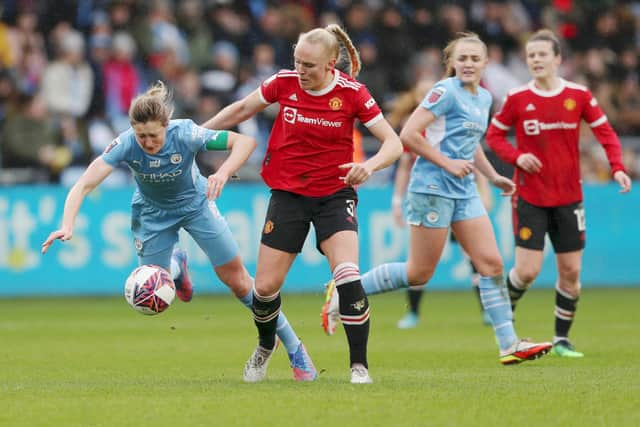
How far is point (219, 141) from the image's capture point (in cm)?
845

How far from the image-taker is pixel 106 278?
1766 centimetres

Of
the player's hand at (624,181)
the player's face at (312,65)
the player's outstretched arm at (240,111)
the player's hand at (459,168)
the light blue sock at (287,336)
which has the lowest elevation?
the light blue sock at (287,336)

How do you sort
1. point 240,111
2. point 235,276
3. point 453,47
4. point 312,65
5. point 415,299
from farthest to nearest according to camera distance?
point 415,299 → point 453,47 → point 235,276 → point 240,111 → point 312,65

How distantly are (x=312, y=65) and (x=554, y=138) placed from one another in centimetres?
326

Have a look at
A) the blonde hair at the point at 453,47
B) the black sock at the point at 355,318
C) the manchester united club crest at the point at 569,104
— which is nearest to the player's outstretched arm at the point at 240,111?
the black sock at the point at 355,318

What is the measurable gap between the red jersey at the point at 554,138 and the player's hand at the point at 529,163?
5 centimetres

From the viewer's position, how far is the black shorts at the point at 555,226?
34.8 feet

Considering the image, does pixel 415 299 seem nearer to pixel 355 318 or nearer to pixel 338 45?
pixel 355 318

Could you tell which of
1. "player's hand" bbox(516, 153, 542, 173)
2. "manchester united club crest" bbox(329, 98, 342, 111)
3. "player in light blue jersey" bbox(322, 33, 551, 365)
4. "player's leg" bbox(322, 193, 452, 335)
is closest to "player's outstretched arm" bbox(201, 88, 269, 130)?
"manchester united club crest" bbox(329, 98, 342, 111)

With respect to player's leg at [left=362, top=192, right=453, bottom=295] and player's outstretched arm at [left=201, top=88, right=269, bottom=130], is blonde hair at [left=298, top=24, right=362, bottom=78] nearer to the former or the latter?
player's outstretched arm at [left=201, top=88, right=269, bottom=130]

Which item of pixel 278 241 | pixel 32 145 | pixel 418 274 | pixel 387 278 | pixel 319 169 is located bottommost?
pixel 32 145

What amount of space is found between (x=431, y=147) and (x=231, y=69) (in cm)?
1109

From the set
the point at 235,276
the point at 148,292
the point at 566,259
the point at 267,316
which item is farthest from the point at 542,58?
the point at 148,292

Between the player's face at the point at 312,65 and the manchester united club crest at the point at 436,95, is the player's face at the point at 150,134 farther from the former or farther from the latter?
the manchester united club crest at the point at 436,95
